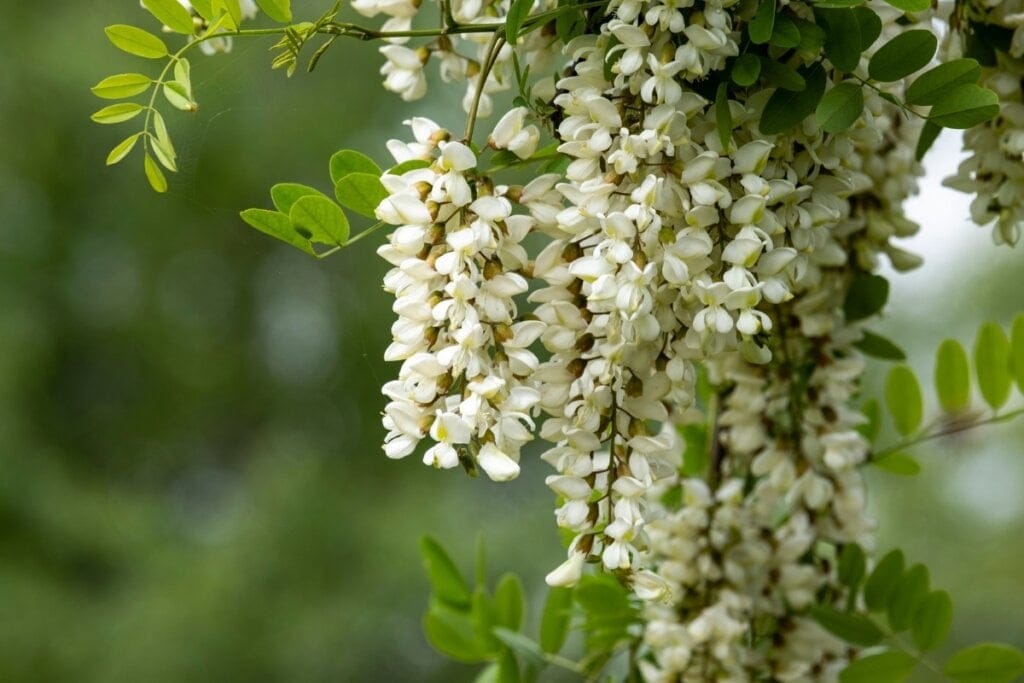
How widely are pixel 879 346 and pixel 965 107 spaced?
0.55 ft

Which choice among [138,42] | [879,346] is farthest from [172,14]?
[879,346]

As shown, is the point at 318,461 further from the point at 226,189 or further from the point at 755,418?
the point at 755,418

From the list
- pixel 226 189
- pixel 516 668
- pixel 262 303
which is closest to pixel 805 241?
pixel 516 668

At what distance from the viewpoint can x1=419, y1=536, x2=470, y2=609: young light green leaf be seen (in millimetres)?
592

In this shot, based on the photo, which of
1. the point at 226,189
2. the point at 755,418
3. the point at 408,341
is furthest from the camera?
the point at 226,189

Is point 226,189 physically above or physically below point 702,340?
above

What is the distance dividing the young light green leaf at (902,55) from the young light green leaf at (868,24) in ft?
0.03

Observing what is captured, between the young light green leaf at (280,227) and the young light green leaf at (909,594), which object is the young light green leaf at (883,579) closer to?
the young light green leaf at (909,594)

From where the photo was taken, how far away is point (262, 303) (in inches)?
131

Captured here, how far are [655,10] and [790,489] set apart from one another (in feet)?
0.83

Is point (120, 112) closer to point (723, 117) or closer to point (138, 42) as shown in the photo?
point (138, 42)

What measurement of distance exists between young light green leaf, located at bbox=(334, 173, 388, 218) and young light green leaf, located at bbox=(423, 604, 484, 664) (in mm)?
278

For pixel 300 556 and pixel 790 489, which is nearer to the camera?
pixel 790 489

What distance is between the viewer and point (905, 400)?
2.01 ft
